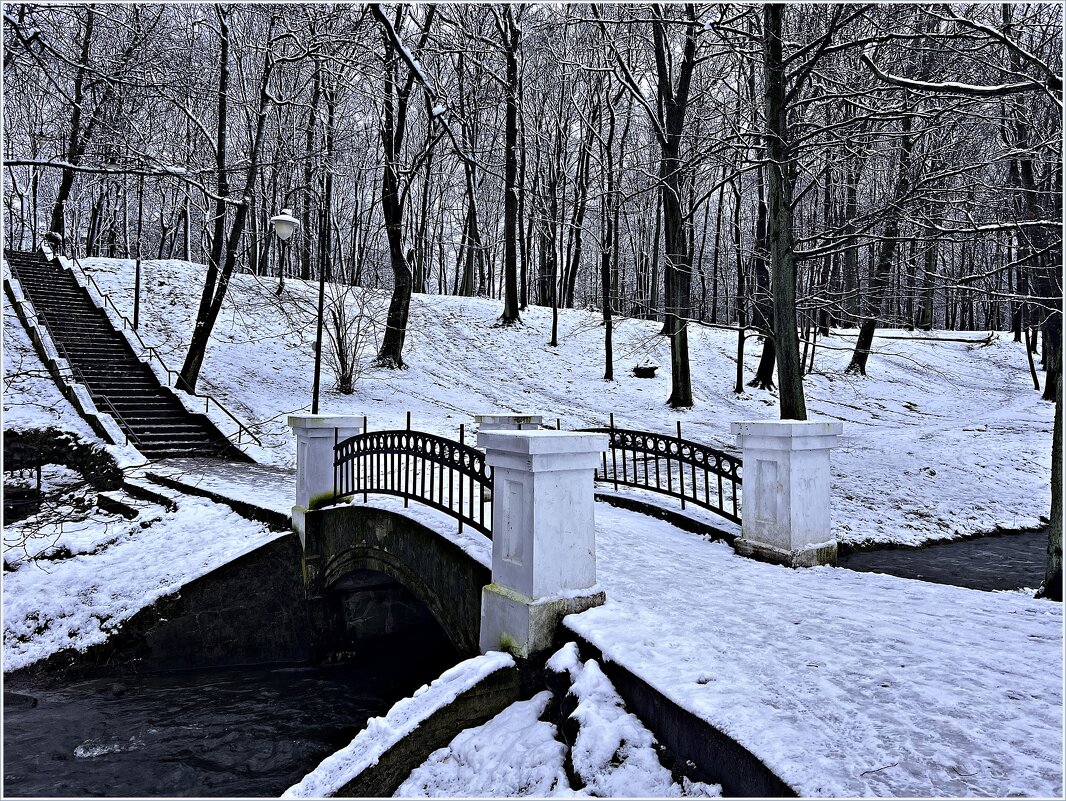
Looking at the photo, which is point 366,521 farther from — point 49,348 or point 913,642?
point 49,348

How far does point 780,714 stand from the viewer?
3137 mm

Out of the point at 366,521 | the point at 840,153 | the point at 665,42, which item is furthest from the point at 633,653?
the point at 665,42

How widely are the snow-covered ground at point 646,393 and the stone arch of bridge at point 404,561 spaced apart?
22.6ft

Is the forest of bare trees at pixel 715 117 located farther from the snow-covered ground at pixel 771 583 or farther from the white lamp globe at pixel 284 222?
the snow-covered ground at pixel 771 583

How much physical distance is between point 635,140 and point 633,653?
89.2 ft

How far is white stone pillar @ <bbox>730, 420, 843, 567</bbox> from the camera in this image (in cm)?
605

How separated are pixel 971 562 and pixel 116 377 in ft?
63.8

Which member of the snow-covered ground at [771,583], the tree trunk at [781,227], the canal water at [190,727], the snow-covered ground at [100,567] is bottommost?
the canal water at [190,727]

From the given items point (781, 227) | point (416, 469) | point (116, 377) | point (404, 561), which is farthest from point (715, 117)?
point (116, 377)

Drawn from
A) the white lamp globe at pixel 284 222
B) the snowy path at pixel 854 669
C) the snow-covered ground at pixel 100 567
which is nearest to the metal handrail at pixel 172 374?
the snow-covered ground at pixel 100 567

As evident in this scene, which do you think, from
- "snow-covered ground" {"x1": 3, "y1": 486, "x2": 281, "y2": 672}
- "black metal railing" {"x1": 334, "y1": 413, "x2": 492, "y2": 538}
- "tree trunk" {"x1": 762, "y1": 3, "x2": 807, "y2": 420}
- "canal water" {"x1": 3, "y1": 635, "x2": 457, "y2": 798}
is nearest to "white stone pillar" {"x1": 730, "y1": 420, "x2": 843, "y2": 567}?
"black metal railing" {"x1": 334, "y1": 413, "x2": 492, "y2": 538}

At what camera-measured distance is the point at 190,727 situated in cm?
627

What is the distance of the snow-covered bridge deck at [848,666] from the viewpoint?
2.73 m

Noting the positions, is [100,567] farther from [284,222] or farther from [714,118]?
[714,118]
